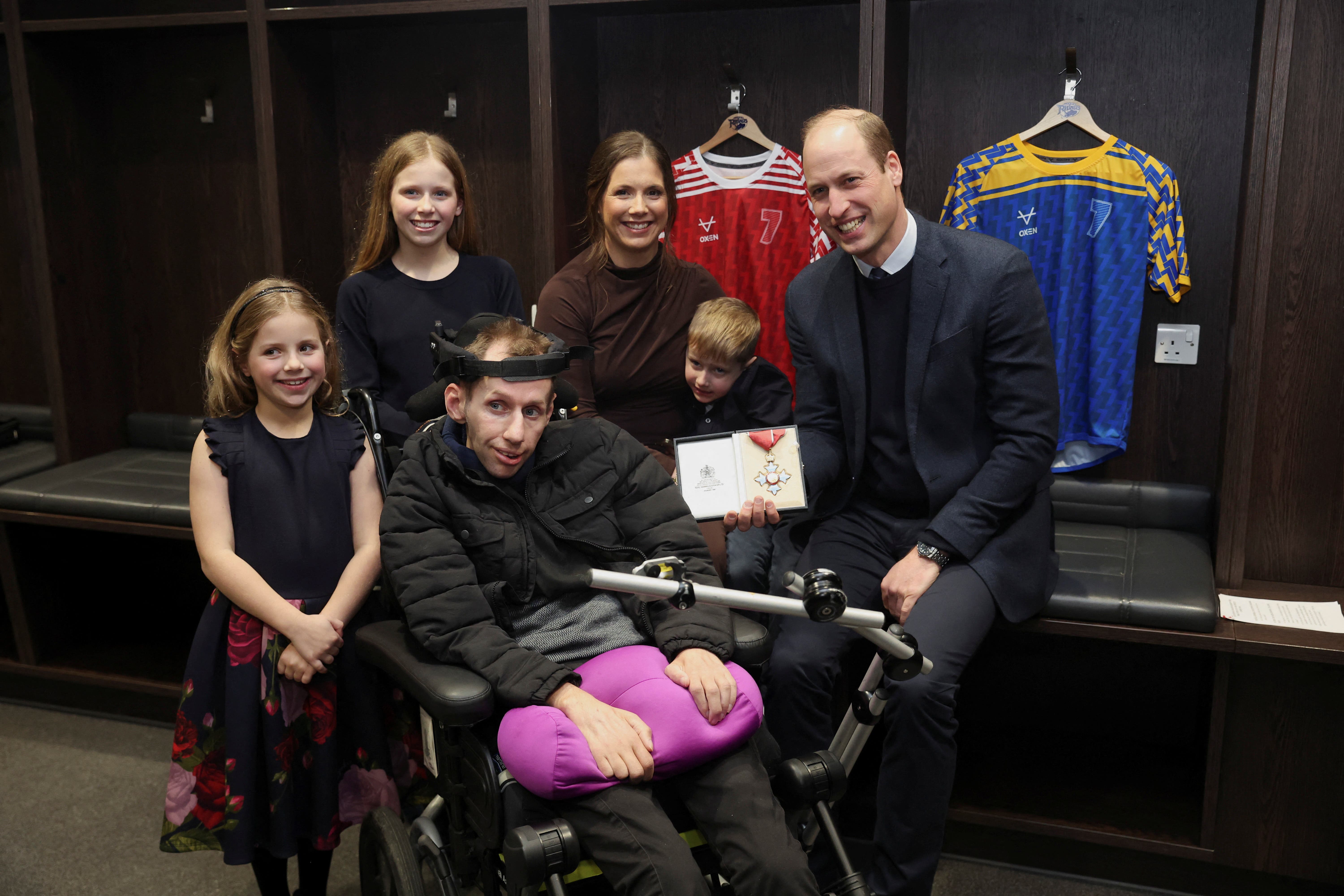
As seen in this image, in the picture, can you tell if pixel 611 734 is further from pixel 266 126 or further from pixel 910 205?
pixel 266 126

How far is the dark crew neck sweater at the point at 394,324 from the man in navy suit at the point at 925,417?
0.96 m

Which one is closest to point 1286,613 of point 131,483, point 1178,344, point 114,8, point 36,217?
point 1178,344

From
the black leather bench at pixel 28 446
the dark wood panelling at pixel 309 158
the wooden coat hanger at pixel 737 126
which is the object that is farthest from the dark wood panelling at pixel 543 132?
the black leather bench at pixel 28 446

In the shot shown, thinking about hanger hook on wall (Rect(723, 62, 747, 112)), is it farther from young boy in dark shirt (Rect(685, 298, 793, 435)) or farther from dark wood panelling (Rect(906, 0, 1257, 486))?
young boy in dark shirt (Rect(685, 298, 793, 435))

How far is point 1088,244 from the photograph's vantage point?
2877 millimetres

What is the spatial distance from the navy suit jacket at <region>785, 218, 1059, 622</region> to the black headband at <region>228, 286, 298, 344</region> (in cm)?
117

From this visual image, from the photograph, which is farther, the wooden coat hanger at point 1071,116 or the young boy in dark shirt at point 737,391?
the wooden coat hanger at point 1071,116

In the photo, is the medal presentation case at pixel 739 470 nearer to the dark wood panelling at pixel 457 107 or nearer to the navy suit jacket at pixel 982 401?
the navy suit jacket at pixel 982 401

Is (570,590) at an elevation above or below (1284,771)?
above

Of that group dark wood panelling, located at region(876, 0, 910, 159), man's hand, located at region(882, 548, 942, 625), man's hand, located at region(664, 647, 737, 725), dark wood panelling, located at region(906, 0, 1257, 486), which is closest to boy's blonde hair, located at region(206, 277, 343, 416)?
man's hand, located at region(664, 647, 737, 725)

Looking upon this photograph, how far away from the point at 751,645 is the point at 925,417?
735 millimetres

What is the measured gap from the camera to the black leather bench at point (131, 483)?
3.07 meters

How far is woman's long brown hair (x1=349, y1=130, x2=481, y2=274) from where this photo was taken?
2611 mm

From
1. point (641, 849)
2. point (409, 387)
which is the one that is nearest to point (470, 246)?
point (409, 387)
